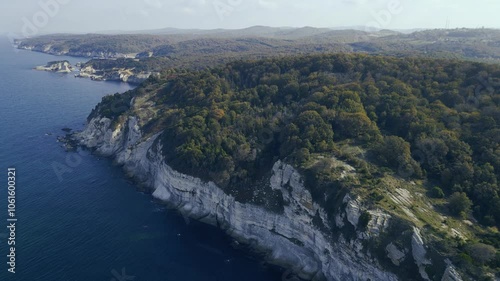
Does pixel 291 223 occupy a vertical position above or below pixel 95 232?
above

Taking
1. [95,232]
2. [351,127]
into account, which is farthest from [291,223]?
[95,232]

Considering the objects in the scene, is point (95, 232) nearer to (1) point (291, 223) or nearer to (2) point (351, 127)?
(1) point (291, 223)

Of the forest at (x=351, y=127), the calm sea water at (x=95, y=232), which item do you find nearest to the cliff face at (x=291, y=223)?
the forest at (x=351, y=127)

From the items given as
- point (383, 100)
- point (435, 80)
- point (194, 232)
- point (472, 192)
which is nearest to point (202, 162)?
point (194, 232)

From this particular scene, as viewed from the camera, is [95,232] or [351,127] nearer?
[95,232]

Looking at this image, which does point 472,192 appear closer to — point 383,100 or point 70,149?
point 383,100

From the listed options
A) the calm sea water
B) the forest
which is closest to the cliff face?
the forest

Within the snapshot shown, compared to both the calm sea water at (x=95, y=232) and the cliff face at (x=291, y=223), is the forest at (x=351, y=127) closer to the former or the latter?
the cliff face at (x=291, y=223)
